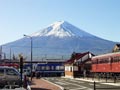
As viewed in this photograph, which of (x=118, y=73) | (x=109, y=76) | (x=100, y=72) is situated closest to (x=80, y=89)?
(x=118, y=73)

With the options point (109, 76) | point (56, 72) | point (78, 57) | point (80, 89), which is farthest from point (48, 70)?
point (80, 89)

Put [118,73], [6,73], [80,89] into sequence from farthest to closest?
[118,73] < [80,89] < [6,73]

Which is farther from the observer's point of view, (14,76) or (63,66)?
(63,66)

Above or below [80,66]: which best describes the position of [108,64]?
above

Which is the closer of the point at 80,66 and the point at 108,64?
the point at 108,64

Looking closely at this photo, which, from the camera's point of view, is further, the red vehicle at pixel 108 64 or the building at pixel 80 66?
the building at pixel 80 66

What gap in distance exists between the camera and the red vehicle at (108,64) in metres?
55.8

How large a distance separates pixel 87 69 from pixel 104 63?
99.1ft

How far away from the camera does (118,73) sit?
57.3m

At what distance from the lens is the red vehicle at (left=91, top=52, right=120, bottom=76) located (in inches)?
2197

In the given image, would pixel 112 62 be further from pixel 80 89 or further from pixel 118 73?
pixel 80 89

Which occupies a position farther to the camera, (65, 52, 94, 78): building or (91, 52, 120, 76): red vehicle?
(65, 52, 94, 78): building

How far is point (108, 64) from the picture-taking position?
60.8 metres

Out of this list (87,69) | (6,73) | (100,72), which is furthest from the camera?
(87,69)
